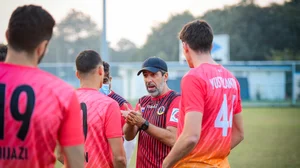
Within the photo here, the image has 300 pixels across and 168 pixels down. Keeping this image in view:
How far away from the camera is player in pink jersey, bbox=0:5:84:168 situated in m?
2.76

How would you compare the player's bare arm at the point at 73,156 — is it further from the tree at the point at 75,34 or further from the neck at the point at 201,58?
the tree at the point at 75,34

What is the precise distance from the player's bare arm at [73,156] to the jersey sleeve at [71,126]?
35mm

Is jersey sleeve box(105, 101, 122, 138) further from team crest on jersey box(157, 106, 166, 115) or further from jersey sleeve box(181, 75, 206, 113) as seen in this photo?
team crest on jersey box(157, 106, 166, 115)

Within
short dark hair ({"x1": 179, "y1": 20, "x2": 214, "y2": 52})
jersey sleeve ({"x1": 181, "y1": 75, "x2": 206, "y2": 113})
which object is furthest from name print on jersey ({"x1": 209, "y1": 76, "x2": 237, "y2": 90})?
short dark hair ({"x1": 179, "y1": 20, "x2": 214, "y2": 52})

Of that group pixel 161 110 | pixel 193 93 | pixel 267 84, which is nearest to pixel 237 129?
pixel 193 93

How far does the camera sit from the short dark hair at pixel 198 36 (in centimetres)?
401

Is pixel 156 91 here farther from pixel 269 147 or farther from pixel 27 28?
pixel 269 147

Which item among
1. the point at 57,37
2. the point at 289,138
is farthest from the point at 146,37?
the point at 289,138

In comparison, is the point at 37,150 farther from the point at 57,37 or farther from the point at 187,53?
the point at 57,37

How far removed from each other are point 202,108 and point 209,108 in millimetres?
142

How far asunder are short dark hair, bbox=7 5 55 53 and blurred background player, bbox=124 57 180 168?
2.13 metres

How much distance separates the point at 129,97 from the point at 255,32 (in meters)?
32.0

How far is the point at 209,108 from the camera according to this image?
153 inches

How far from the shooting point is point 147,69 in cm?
549
